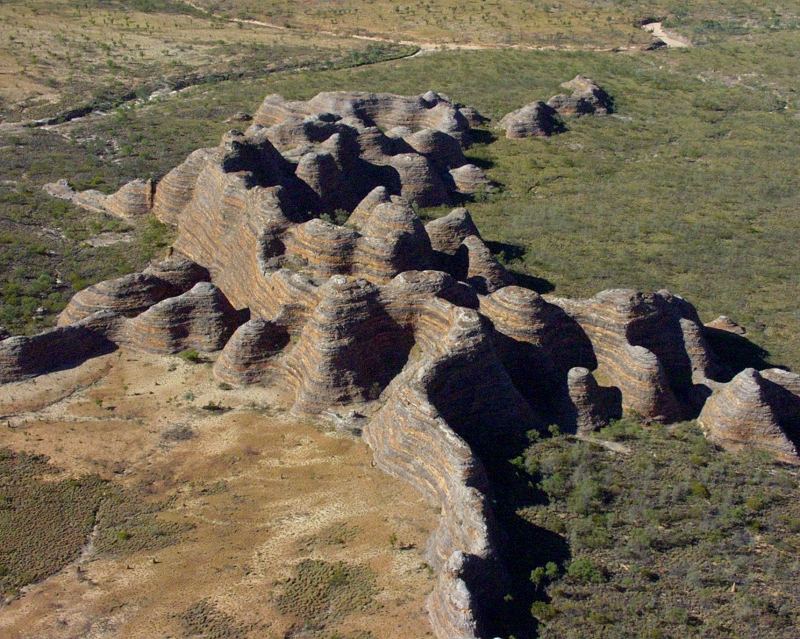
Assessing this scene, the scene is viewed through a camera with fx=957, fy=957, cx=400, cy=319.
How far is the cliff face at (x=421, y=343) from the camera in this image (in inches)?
974

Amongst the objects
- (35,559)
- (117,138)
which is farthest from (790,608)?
(117,138)

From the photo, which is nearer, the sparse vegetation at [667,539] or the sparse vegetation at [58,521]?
the sparse vegetation at [667,539]

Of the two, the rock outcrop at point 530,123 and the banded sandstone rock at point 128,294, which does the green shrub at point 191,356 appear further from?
the rock outcrop at point 530,123

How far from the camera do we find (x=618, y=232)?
48219 mm

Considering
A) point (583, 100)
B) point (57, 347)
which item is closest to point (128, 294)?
point (57, 347)

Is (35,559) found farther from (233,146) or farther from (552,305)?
(233,146)

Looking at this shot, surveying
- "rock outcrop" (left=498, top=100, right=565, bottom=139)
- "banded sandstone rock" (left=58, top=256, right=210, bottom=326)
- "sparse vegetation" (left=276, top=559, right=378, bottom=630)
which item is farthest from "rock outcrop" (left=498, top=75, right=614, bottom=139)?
"sparse vegetation" (left=276, top=559, right=378, bottom=630)

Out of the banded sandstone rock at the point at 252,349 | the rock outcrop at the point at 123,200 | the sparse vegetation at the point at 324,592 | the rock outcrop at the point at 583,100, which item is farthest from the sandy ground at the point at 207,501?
the rock outcrop at the point at 583,100

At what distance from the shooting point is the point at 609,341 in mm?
29969

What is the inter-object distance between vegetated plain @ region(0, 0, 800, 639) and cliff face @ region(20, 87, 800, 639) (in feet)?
4.87

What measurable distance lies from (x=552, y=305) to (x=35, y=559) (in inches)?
655

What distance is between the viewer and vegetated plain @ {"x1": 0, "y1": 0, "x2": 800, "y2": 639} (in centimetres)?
2206

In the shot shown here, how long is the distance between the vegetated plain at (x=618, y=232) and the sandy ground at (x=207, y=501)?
32.9 inches

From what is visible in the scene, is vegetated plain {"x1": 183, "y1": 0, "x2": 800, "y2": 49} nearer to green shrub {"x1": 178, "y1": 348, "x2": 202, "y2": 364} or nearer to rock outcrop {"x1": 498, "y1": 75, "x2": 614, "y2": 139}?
rock outcrop {"x1": 498, "y1": 75, "x2": 614, "y2": 139}
